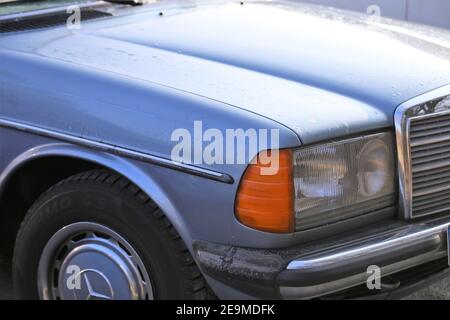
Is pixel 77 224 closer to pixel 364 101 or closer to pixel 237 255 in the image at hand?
pixel 237 255

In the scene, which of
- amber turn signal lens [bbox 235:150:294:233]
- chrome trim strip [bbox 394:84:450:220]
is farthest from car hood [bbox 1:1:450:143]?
amber turn signal lens [bbox 235:150:294:233]

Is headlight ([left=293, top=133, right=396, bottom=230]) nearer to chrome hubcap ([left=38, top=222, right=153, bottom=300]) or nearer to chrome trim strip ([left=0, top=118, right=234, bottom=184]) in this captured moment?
chrome trim strip ([left=0, top=118, right=234, bottom=184])

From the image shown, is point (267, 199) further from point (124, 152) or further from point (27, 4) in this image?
point (27, 4)

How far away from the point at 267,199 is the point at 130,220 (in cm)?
53

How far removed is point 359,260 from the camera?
2.27 meters

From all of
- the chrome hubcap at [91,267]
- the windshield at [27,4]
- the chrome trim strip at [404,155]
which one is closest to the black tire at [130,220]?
the chrome hubcap at [91,267]

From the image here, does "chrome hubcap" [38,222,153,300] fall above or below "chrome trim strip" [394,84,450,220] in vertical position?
below

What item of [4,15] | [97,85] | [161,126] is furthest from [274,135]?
[4,15]

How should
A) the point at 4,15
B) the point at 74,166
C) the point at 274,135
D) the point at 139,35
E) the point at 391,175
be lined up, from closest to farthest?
the point at 274,135 < the point at 391,175 < the point at 74,166 < the point at 139,35 < the point at 4,15

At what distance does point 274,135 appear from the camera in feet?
7.16

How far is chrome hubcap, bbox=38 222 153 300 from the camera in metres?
2.47

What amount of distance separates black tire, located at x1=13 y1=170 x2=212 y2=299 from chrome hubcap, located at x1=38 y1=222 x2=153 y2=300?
38 mm

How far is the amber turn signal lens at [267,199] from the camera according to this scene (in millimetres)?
2213
